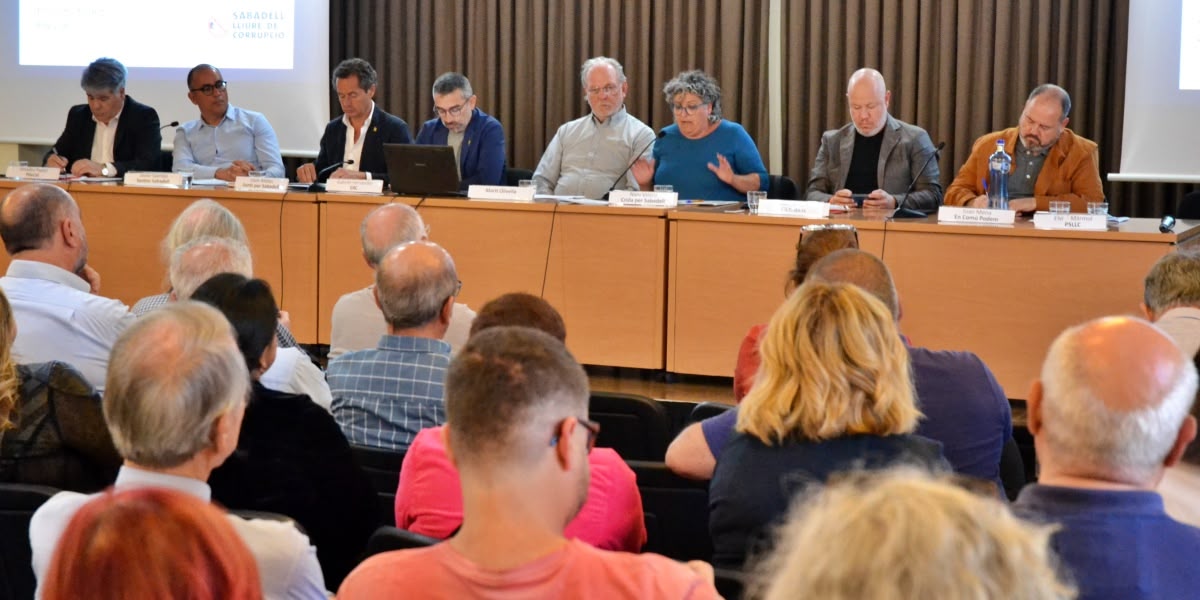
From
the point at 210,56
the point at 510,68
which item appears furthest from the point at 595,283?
the point at 210,56

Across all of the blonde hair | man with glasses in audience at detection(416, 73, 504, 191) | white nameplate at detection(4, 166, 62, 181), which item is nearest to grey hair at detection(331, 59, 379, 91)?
man with glasses in audience at detection(416, 73, 504, 191)

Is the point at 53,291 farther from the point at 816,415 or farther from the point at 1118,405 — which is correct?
the point at 1118,405

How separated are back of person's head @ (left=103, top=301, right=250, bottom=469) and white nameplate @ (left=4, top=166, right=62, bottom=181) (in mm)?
4289

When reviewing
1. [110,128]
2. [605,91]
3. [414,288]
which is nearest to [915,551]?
[414,288]

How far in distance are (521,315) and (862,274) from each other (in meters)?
0.67

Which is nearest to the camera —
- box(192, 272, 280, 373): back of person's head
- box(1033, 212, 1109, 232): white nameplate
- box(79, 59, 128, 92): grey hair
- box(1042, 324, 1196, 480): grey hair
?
box(1042, 324, 1196, 480): grey hair

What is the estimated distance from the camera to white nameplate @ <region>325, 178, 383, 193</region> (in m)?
5.08

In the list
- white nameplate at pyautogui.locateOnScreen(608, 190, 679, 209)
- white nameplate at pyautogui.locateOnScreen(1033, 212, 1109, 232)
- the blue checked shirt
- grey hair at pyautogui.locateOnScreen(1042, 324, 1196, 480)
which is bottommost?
the blue checked shirt

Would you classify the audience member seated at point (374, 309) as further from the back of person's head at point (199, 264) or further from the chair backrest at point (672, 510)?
the chair backrest at point (672, 510)

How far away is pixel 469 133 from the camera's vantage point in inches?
226

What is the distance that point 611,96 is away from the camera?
5656 mm

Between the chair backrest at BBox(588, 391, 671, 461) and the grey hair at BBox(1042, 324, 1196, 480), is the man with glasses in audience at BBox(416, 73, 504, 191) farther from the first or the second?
the grey hair at BBox(1042, 324, 1196, 480)

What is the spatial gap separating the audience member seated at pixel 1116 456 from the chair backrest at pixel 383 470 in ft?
3.98

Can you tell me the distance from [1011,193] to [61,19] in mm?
5196
